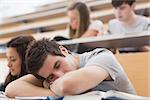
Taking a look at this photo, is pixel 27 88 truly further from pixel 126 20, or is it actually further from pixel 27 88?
pixel 126 20

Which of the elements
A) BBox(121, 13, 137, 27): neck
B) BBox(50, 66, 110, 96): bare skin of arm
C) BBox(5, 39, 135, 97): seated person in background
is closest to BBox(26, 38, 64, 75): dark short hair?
BBox(5, 39, 135, 97): seated person in background

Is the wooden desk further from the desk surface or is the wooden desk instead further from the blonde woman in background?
the blonde woman in background

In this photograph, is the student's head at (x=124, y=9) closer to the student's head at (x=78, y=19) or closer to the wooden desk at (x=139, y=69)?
the student's head at (x=78, y=19)

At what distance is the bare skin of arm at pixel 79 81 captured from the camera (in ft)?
3.14

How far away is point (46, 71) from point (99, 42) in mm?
828

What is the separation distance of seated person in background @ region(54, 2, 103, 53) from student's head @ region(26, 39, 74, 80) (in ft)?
4.29

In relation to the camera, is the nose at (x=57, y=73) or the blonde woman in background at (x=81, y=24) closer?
the nose at (x=57, y=73)

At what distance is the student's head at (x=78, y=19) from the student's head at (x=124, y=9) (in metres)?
0.26

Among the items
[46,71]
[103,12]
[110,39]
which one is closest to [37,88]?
[46,71]

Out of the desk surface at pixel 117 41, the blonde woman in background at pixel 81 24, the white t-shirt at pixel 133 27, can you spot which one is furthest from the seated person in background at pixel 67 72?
the blonde woman in background at pixel 81 24

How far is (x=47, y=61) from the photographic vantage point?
107cm

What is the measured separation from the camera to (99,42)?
1.85 meters

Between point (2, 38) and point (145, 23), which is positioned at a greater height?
point (145, 23)

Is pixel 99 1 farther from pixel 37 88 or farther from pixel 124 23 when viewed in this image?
pixel 37 88
